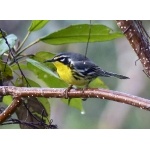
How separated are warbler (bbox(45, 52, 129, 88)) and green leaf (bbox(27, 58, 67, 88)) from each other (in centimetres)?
3

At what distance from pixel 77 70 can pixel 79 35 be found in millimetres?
85

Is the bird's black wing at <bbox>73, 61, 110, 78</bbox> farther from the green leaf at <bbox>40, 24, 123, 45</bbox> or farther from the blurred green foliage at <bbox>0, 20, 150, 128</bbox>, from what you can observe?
the blurred green foliage at <bbox>0, 20, 150, 128</bbox>

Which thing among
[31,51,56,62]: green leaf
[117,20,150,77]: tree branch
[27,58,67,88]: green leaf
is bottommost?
[27,58,67,88]: green leaf

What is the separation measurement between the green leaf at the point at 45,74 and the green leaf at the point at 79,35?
7 cm

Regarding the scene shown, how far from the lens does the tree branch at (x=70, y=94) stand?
793mm

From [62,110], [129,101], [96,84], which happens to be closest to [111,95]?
[129,101]

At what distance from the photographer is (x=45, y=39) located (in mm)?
1057

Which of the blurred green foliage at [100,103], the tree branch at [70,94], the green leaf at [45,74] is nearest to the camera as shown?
the tree branch at [70,94]

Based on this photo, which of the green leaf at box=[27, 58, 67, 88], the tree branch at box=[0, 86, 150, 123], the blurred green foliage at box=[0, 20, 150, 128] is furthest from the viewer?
the blurred green foliage at box=[0, 20, 150, 128]

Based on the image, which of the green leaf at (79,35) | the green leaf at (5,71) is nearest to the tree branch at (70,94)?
the green leaf at (5,71)

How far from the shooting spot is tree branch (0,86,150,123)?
Answer: 2.60ft

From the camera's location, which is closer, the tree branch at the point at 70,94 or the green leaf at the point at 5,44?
the tree branch at the point at 70,94

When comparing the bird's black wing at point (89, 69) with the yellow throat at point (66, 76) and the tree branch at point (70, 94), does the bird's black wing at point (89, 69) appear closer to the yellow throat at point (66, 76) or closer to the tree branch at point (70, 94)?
the yellow throat at point (66, 76)

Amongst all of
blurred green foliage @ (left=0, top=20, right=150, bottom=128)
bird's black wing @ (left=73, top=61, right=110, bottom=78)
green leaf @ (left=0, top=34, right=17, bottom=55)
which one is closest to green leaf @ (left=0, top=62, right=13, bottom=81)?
green leaf @ (left=0, top=34, right=17, bottom=55)
